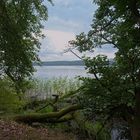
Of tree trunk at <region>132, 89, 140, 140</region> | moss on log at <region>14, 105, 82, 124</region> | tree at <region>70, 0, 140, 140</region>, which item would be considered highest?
tree at <region>70, 0, 140, 140</region>

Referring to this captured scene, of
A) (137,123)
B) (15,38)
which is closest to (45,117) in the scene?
(15,38)

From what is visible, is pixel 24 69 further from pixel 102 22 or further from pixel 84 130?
pixel 102 22

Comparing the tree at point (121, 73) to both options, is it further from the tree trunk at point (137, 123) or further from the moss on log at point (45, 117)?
the moss on log at point (45, 117)

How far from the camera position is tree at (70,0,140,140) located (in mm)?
9469

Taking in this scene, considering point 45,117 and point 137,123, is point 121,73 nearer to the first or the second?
point 137,123

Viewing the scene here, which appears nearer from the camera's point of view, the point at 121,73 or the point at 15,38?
A: the point at 121,73

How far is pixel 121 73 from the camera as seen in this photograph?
989cm

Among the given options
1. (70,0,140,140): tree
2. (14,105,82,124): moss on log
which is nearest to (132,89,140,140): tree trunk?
(70,0,140,140): tree

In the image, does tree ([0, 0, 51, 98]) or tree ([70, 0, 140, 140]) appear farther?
tree ([0, 0, 51, 98])

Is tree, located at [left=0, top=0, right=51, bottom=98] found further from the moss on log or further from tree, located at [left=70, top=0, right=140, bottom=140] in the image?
tree, located at [left=70, top=0, right=140, bottom=140]

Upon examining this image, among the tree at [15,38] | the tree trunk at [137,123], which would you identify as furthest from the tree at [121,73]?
the tree at [15,38]

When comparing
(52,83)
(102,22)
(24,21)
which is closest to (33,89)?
(52,83)

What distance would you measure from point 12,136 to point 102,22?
17.5 feet

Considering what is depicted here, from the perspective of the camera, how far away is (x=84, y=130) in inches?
637
